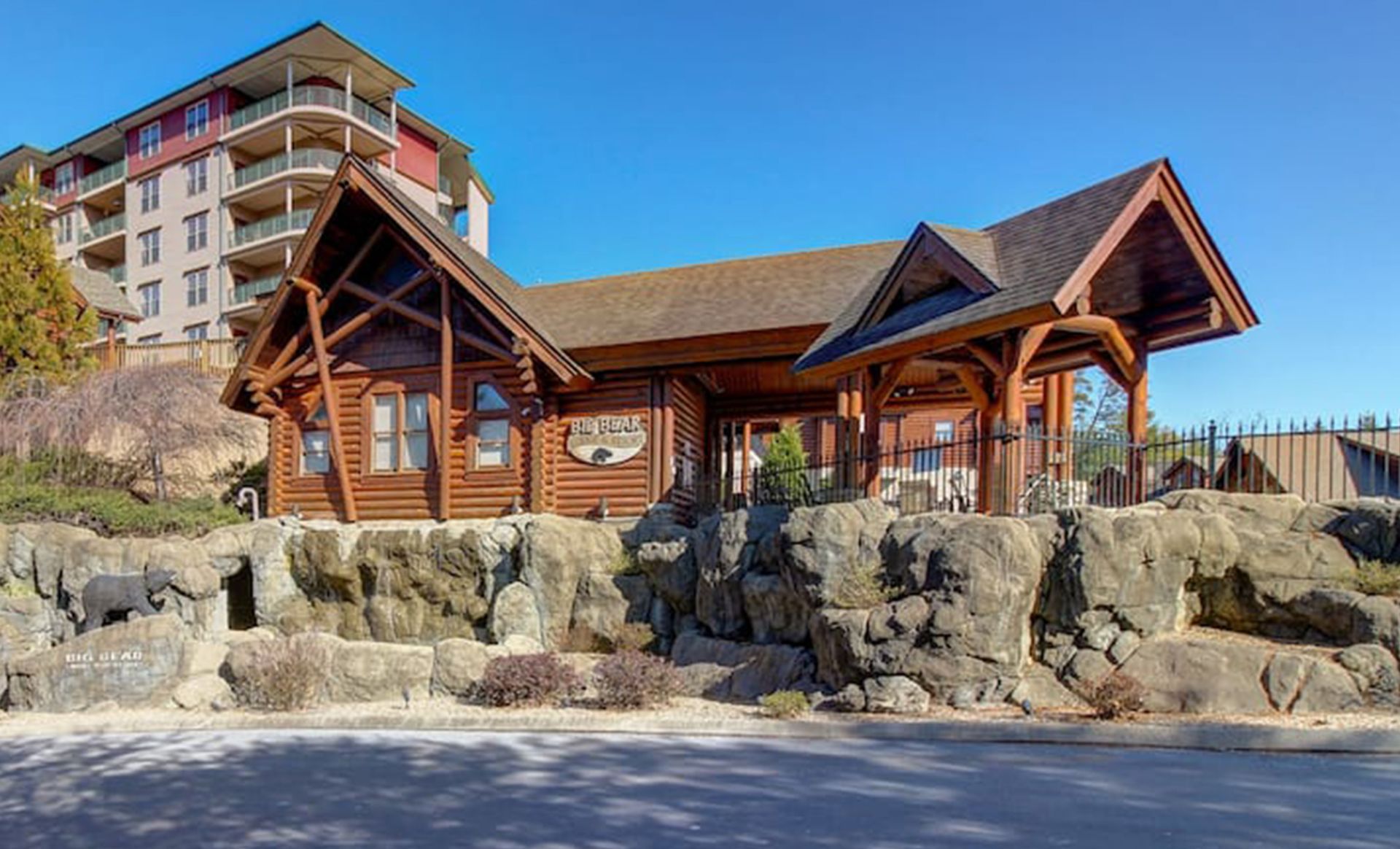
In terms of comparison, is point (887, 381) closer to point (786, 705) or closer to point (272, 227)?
point (786, 705)

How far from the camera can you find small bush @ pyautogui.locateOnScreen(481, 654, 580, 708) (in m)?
12.4

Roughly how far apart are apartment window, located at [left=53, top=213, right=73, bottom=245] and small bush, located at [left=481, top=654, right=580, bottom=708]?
204ft

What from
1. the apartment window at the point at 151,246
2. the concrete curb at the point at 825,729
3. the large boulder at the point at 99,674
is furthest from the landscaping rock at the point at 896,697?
the apartment window at the point at 151,246

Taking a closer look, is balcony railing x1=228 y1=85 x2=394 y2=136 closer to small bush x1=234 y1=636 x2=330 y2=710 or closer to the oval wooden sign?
the oval wooden sign

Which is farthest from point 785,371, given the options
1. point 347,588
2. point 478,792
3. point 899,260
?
point 478,792

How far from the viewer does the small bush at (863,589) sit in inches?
460

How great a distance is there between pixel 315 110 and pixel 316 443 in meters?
33.1

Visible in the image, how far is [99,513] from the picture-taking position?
794 inches

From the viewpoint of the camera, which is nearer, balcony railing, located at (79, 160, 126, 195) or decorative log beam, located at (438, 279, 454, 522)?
decorative log beam, located at (438, 279, 454, 522)

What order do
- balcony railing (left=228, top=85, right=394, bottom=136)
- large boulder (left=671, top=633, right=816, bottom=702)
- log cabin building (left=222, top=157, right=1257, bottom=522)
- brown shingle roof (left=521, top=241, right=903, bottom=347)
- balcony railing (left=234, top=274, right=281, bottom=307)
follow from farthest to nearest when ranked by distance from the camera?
balcony railing (left=234, top=274, right=281, bottom=307) → balcony railing (left=228, top=85, right=394, bottom=136) → brown shingle roof (left=521, top=241, right=903, bottom=347) → log cabin building (left=222, top=157, right=1257, bottom=522) → large boulder (left=671, top=633, right=816, bottom=702)

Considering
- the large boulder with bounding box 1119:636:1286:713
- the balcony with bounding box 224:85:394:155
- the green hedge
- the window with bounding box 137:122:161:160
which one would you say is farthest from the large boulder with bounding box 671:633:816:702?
the window with bounding box 137:122:161:160

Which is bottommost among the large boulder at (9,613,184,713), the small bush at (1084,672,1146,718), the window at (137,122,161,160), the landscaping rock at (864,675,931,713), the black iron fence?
the large boulder at (9,613,184,713)

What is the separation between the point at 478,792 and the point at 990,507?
853 centimetres

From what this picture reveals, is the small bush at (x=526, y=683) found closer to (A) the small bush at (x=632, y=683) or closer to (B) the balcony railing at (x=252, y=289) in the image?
(A) the small bush at (x=632, y=683)
